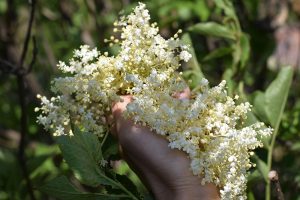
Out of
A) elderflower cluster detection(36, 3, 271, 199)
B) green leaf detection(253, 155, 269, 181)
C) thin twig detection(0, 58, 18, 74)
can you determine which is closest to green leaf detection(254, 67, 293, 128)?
green leaf detection(253, 155, 269, 181)

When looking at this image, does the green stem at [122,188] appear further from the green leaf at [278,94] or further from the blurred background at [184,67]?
the green leaf at [278,94]

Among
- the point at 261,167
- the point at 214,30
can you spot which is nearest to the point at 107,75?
the point at 261,167

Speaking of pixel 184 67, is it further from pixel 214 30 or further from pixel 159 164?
pixel 159 164

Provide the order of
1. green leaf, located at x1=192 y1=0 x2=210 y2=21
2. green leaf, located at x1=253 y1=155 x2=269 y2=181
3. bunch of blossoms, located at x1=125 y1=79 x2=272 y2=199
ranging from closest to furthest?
bunch of blossoms, located at x1=125 y1=79 x2=272 y2=199, green leaf, located at x1=253 y1=155 x2=269 y2=181, green leaf, located at x1=192 y1=0 x2=210 y2=21

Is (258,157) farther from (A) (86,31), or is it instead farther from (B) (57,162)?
(A) (86,31)

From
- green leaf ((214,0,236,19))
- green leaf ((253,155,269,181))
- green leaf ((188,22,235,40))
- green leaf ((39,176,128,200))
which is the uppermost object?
green leaf ((214,0,236,19))

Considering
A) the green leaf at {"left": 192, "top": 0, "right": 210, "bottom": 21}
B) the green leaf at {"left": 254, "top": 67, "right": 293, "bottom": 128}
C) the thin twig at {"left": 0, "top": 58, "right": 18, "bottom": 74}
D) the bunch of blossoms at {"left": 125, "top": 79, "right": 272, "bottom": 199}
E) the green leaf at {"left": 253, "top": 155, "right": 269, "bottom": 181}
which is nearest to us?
the bunch of blossoms at {"left": 125, "top": 79, "right": 272, "bottom": 199}

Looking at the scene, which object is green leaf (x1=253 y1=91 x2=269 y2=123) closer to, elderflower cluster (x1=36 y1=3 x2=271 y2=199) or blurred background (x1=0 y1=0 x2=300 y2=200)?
blurred background (x1=0 y1=0 x2=300 y2=200)

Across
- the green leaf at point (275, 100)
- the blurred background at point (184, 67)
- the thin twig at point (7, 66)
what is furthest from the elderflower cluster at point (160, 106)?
the thin twig at point (7, 66)
